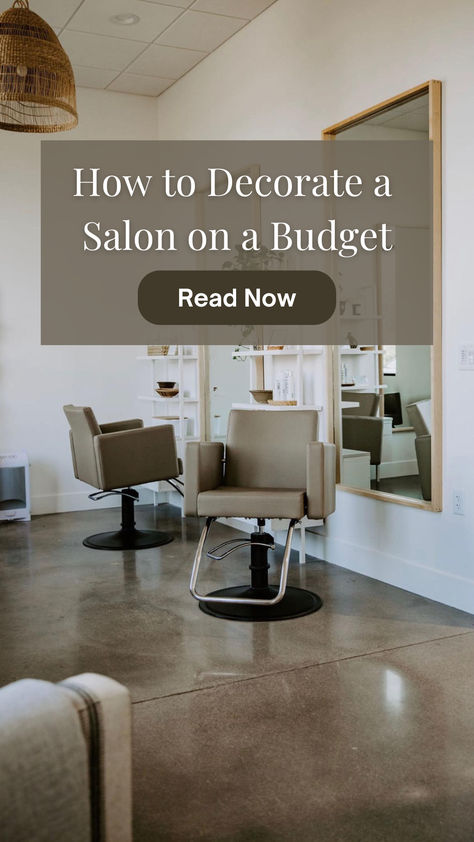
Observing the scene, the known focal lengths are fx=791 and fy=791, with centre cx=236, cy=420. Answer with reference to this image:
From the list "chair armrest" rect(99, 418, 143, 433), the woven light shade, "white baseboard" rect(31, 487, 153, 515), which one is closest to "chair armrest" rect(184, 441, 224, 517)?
"chair armrest" rect(99, 418, 143, 433)

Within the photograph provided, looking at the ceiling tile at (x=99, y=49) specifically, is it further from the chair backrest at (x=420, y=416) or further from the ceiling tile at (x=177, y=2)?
the chair backrest at (x=420, y=416)

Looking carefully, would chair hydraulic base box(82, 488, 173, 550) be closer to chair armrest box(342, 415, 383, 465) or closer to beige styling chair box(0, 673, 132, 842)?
chair armrest box(342, 415, 383, 465)

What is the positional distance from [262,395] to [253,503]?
1410mm

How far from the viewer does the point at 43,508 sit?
623cm

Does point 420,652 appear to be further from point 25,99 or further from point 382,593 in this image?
point 25,99

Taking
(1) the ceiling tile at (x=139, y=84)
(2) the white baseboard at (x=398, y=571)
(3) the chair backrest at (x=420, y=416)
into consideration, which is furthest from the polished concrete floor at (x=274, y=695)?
(1) the ceiling tile at (x=139, y=84)

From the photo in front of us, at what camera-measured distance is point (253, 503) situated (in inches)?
140

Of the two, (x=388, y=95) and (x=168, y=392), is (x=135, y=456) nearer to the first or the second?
(x=168, y=392)

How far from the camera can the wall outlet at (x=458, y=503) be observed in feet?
11.7

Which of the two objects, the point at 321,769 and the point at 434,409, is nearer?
the point at 321,769

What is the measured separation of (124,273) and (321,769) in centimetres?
491

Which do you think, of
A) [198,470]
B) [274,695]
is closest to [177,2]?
[198,470]

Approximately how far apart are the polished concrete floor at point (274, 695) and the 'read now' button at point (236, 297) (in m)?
1.52

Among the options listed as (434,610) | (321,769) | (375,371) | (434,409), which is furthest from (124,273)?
(321,769)
